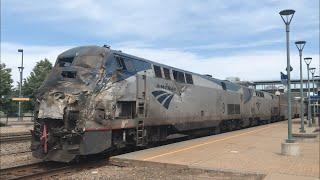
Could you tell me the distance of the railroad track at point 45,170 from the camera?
1209 cm

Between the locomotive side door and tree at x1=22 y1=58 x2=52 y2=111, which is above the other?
tree at x1=22 y1=58 x2=52 y2=111

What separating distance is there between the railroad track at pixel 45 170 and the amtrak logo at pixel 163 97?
12.4 feet

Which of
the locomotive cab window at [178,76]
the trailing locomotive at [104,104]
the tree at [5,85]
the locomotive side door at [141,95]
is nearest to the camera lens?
the trailing locomotive at [104,104]

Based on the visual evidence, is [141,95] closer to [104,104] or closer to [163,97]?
[163,97]

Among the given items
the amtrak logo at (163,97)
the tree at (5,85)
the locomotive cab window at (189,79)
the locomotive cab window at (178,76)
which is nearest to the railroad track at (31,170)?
the amtrak logo at (163,97)

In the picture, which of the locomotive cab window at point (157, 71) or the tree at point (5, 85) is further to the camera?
the tree at point (5, 85)

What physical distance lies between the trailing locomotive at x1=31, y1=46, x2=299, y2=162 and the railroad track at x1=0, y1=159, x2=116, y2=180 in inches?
16.7

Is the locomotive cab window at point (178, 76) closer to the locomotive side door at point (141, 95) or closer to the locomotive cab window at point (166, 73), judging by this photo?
the locomotive cab window at point (166, 73)

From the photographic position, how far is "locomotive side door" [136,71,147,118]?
629 inches

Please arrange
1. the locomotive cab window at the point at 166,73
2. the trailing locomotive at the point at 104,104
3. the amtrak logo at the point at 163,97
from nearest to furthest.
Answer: the trailing locomotive at the point at 104,104
the amtrak logo at the point at 163,97
the locomotive cab window at the point at 166,73

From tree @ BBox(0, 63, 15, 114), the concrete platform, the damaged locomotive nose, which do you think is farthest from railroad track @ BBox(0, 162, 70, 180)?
tree @ BBox(0, 63, 15, 114)

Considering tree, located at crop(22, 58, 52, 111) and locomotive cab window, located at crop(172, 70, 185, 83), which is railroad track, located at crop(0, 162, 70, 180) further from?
tree, located at crop(22, 58, 52, 111)

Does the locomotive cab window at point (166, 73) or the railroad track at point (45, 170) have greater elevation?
the locomotive cab window at point (166, 73)

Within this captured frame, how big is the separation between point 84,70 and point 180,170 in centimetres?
441
